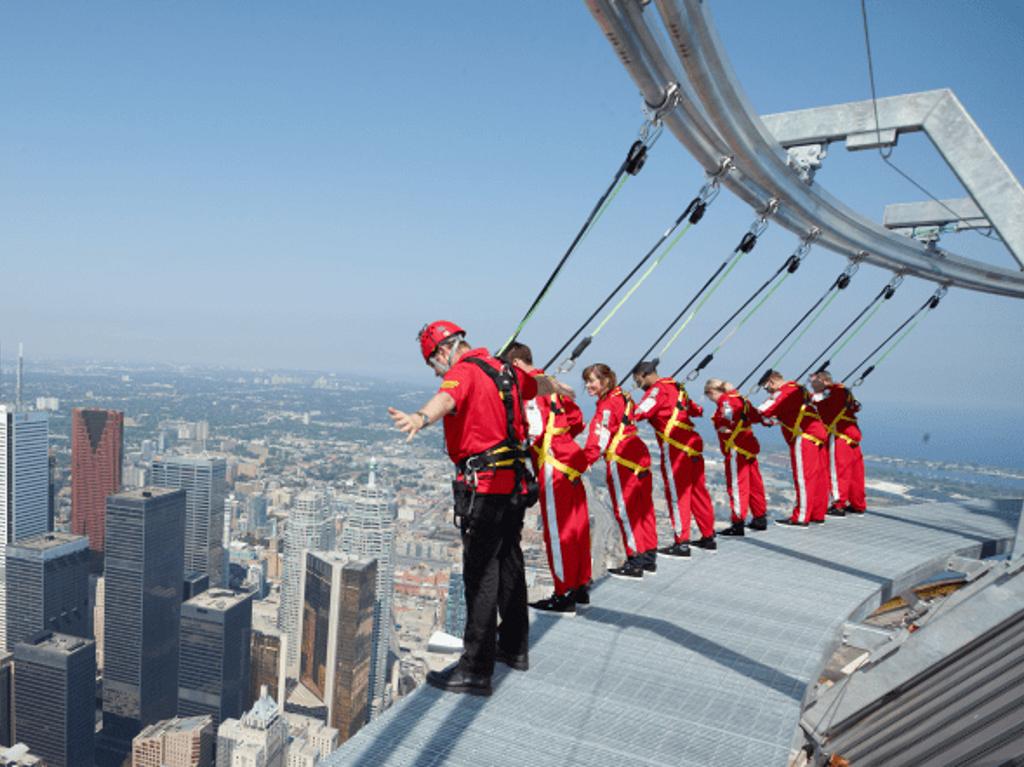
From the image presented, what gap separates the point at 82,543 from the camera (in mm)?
64125

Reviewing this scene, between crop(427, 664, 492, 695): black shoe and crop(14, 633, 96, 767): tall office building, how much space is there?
5742cm

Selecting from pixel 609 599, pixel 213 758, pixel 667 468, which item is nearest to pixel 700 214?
pixel 667 468

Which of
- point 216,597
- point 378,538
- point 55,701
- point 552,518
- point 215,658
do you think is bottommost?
point 55,701

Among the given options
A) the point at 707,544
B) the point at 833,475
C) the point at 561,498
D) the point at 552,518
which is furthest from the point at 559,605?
A: the point at 833,475

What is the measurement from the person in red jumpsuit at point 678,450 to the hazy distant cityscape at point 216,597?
19720 mm

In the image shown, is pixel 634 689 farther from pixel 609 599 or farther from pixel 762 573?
pixel 762 573

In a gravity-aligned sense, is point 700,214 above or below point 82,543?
above

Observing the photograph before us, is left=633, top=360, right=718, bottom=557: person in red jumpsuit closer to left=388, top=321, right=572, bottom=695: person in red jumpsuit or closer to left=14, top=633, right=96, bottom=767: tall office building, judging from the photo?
left=388, top=321, right=572, bottom=695: person in red jumpsuit

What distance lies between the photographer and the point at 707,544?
20.0ft

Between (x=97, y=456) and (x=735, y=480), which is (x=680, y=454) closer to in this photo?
(x=735, y=480)

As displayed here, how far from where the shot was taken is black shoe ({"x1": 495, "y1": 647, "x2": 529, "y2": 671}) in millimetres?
3410

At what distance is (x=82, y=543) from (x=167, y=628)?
36.1 ft

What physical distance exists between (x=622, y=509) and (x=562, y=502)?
91 cm

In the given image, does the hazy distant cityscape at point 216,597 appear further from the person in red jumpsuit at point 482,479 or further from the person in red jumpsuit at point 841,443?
the person in red jumpsuit at point 482,479
